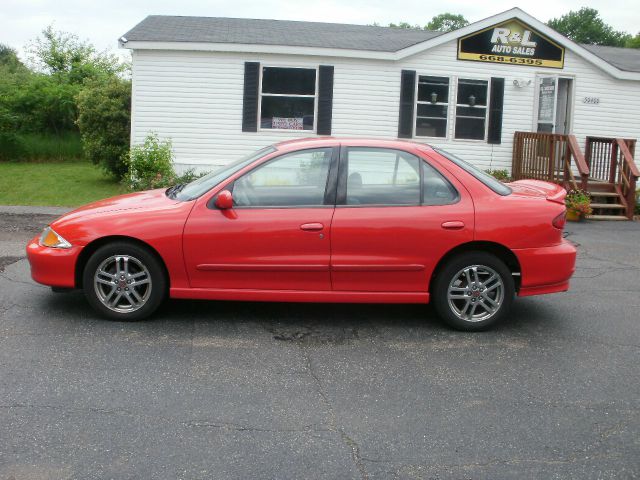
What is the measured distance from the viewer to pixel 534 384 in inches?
205

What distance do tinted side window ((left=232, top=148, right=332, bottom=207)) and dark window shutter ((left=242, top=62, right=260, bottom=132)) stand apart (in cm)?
1027

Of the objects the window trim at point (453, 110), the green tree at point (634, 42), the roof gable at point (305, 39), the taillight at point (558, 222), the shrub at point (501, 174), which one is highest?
the green tree at point (634, 42)

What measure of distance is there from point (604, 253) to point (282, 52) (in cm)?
825

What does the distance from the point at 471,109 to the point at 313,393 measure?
532 inches

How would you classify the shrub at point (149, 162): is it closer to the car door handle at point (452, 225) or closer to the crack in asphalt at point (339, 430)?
the car door handle at point (452, 225)

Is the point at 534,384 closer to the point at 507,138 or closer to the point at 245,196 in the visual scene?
the point at 245,196

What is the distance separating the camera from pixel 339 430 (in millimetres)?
4371

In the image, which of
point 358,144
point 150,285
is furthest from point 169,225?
point 358,144

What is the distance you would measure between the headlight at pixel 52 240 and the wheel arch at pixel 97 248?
153 millimetres

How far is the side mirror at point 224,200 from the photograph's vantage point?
6234 mm

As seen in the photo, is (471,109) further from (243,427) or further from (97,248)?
(243,427)

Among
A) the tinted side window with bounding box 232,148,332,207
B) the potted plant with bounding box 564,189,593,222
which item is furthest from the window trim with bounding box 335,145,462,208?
the potted plant with bounding box 564,189,593,222

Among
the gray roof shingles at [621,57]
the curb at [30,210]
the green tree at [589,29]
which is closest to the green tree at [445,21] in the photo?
the green tree at [589,29]

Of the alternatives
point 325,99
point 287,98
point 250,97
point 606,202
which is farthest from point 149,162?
point 606,202
